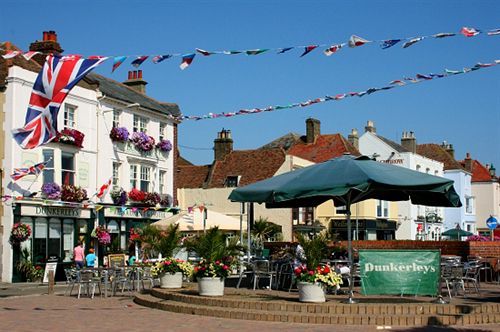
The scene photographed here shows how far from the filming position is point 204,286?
15.8 m

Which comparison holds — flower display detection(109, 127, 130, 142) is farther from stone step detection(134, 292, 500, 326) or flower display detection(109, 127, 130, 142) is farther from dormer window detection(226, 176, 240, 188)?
stone step detection(134, 292, 500, 326)

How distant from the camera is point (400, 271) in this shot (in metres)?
14.4

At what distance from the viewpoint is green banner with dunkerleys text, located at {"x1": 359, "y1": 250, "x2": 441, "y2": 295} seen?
1429 centimetres

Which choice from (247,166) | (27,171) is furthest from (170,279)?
(247,166)

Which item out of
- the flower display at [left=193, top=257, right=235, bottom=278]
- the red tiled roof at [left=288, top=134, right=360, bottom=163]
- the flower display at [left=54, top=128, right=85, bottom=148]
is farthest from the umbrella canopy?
the red tiled roof at [left=288, top=134, right=360, bottom=163]

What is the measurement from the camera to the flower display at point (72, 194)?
30.1 m

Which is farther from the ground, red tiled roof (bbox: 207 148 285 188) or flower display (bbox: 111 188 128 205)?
red tiled roof (bbox: 207 148 285 188)

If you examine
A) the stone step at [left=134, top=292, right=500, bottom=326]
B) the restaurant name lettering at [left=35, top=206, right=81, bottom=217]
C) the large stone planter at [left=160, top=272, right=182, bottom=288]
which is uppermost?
the restaurant name lettering at [left=35, top=206, right=81, bottom=217]

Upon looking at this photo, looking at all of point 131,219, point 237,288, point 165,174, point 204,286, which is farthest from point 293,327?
point 165,174

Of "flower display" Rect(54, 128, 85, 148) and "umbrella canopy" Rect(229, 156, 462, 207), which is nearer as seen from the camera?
"umbrella canopy" Rect(229, 156, 462, 207)

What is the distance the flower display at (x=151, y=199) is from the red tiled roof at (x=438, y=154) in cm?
3815

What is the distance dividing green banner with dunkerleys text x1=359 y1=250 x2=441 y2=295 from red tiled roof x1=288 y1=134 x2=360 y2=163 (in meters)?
38.1

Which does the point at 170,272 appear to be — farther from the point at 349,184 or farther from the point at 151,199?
the point at 151,199

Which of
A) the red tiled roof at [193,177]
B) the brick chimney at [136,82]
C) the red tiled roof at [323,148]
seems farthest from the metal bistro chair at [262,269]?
the red tiled roof at [323,148]
